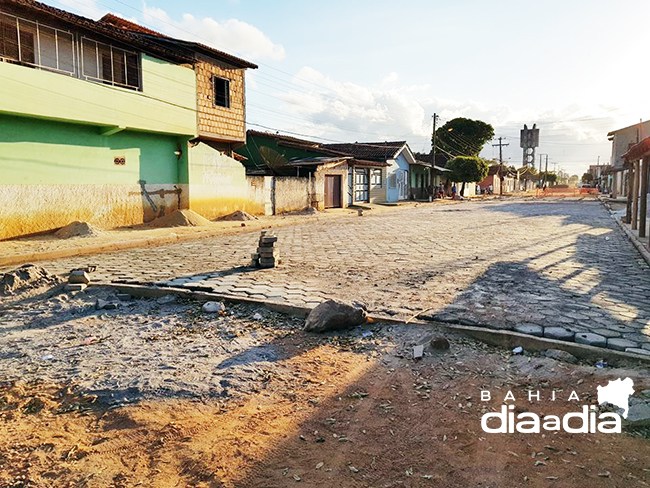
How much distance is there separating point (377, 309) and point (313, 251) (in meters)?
5.43

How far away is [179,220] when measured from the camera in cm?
1723

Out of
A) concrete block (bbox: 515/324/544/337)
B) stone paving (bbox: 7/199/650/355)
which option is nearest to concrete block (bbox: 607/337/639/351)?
stone paving (bbox: 7/199/650/355)

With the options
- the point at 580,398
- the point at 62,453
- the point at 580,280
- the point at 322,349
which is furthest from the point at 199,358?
the point at 580,280

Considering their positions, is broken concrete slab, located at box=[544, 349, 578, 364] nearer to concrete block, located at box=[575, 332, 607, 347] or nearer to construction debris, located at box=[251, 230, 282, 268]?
concrete block, located at box=[575, 332, 607, 347]

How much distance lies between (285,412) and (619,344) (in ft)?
10.8

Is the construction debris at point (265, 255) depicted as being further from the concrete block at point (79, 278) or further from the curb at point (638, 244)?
the curb at point (638, 244)

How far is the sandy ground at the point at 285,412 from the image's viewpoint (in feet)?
8.91

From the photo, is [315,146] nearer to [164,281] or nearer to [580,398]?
[164,281]

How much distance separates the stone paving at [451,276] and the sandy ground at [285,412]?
0.94 meters

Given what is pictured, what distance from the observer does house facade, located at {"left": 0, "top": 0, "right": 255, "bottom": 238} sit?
13.0m

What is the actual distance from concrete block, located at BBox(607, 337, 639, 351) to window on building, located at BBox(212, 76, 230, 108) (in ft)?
61.2

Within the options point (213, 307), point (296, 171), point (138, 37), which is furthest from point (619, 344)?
point (296, 171)

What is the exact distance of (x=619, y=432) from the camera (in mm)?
3113

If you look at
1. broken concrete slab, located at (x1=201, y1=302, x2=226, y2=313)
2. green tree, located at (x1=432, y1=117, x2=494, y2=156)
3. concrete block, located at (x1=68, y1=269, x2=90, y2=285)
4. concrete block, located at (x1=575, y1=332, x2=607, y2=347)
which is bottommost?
concrete block, located at (x1=575, y1=332, x2=607, y2=347)
